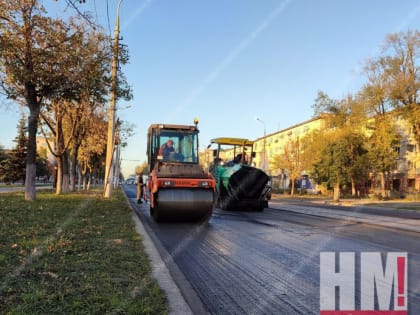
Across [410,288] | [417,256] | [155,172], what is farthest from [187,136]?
[410,288]

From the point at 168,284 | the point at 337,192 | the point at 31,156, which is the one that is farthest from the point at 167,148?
the point at 337,192

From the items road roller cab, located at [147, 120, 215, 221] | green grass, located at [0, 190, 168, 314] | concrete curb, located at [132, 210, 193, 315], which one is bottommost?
concrete curb, located at [132, 210, 193, 315]

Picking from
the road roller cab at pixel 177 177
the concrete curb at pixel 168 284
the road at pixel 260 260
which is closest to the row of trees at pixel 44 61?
the road roller cab at pixel 177 177

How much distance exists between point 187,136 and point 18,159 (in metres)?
40.9

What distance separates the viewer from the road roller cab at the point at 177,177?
1103 centimetres

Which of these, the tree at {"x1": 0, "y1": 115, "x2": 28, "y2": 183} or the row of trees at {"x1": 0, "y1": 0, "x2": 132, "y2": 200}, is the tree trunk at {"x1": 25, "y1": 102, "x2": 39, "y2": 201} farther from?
the tree at {"x1": 0, "y1": 115, "x2": 28, "y2": 183}

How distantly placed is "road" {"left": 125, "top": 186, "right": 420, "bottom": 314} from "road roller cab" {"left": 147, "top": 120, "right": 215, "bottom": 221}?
509mm

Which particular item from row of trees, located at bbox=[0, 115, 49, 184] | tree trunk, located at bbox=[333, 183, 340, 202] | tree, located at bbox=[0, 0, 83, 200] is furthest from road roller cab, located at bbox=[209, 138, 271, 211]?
row of trees, located at bbox=[0, 115, 49, 184]

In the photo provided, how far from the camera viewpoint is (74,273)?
4.92 metres

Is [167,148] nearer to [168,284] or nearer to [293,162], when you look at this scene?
[168,284]

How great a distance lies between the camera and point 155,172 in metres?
11.6

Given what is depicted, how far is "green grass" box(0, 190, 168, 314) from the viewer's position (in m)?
3.83

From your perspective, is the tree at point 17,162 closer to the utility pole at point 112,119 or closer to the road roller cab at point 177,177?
the utility pole at point 112,119

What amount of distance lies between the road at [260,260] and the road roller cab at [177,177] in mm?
509
